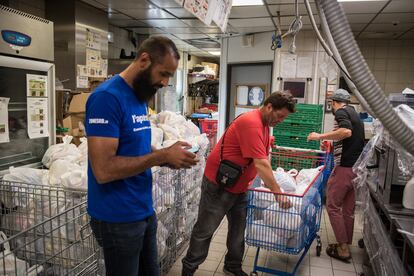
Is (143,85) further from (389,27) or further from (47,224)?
(389,27)

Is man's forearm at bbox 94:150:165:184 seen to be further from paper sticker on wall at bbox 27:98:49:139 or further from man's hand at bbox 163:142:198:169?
paper sticker on wall at bbox 27:98:49:139

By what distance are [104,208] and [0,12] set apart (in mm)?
1783

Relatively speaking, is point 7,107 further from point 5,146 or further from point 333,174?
point 333,174

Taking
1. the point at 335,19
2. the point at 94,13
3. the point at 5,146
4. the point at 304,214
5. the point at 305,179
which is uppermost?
the point at 94,13

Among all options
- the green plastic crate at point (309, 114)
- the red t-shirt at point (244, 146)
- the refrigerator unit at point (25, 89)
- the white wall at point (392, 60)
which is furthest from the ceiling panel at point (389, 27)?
the refrigerator unit at point (25, 89)

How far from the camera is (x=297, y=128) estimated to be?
5215 mm

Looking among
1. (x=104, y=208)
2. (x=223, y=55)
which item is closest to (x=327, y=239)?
(x=104, y=208)

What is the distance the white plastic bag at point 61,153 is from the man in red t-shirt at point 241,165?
40.5 inches

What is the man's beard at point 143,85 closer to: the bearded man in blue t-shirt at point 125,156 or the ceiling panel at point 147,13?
Answer: the bearded man in blue t-shirt at point 125,156

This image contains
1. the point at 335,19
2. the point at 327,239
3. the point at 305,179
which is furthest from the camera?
the point at 327,239

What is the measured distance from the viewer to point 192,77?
1064 cm

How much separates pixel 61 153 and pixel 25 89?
603 mm

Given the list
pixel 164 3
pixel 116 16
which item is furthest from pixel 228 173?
pixel 116 16

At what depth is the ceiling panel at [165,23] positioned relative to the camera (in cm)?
593
